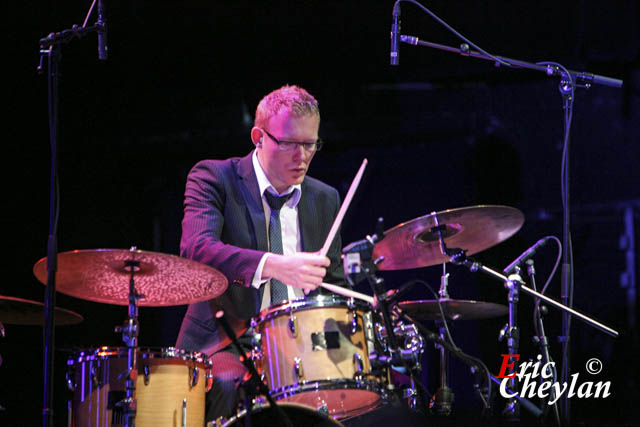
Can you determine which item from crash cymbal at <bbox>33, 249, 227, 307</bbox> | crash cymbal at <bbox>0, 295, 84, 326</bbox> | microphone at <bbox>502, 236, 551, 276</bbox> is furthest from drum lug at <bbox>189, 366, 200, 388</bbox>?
microphone at <bbox>502, 236, 551, 276</bbox>

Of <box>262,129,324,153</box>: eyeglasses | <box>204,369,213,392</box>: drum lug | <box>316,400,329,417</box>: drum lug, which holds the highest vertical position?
<box>262,129,324,153</box>: eyeglasses

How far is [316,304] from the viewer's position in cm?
296

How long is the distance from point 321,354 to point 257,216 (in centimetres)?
103

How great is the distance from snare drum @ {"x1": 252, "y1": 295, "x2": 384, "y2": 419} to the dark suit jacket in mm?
472

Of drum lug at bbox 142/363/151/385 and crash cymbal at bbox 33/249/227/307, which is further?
drum lug at bbox 142/363/151/385

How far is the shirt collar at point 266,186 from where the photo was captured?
3789 millimetres

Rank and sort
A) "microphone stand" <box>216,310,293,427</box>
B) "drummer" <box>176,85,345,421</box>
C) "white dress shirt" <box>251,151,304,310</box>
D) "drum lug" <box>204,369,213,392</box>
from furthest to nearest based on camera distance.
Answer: "white dress shirt" <box>251,151,304,310</box>
"drummer" <box>176,85,345,421</box>
"drum lug" <box>204,369,213,392</box>
"microphone stand" <box>216,310,293,427</box>

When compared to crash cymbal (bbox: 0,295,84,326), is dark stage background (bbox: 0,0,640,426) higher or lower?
higher

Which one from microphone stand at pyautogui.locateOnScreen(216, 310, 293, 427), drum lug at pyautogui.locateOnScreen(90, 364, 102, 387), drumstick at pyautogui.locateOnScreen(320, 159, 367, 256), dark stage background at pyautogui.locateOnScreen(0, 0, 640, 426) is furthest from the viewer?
dark stage background at pyautogui.locateOnScreen(0, 0, 640, 426)

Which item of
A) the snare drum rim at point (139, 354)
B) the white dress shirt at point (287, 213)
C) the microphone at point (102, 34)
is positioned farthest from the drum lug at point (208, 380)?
the microphone at point (102, 34)

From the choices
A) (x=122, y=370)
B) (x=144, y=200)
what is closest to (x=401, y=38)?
(x=122, y=370)

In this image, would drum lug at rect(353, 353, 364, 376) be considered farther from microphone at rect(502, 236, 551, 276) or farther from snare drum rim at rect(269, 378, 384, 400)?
microphone at rect(502, 236, 551, 276)

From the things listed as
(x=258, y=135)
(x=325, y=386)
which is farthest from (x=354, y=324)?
(x=258, y=135)

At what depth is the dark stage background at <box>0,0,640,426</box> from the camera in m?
5.35
